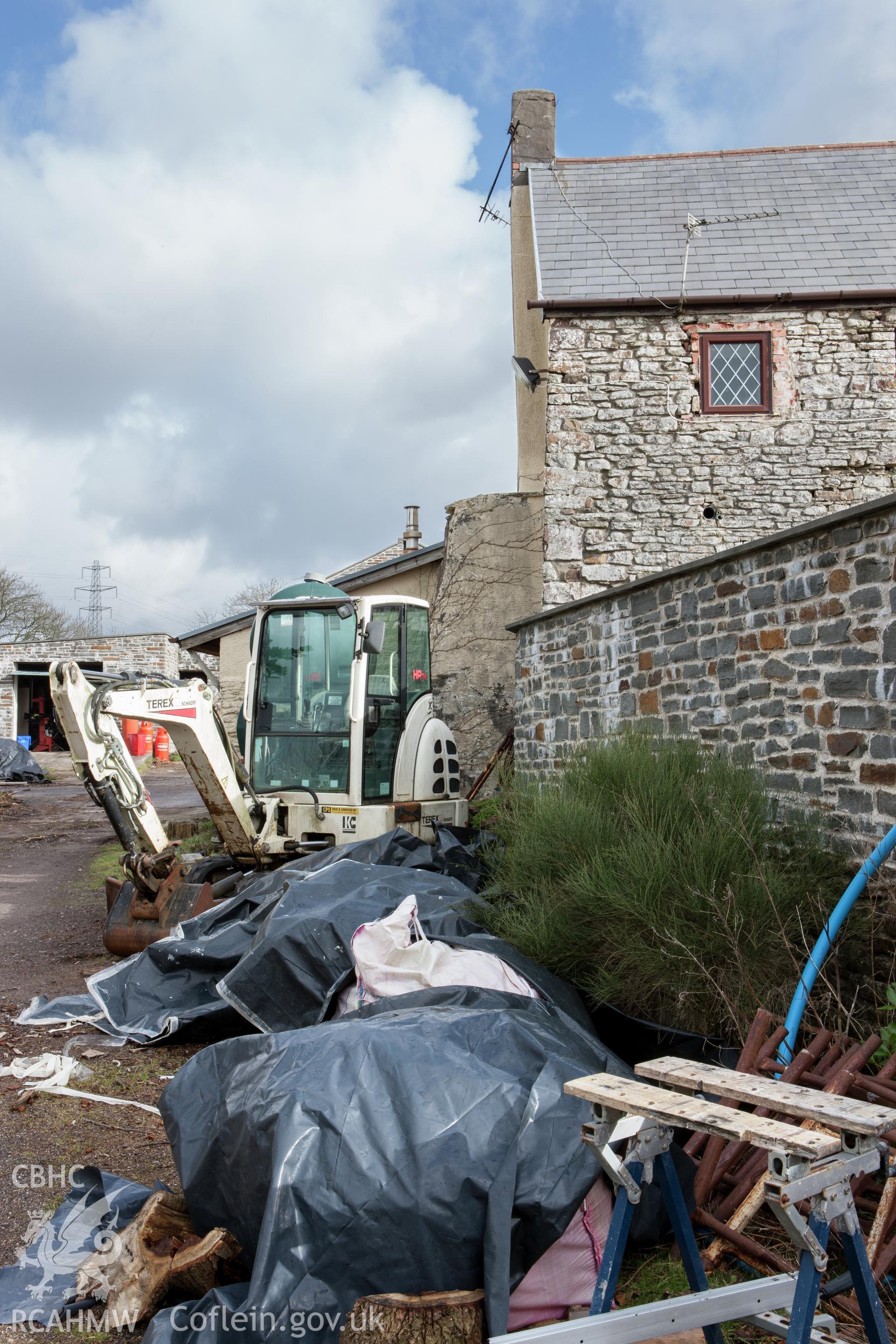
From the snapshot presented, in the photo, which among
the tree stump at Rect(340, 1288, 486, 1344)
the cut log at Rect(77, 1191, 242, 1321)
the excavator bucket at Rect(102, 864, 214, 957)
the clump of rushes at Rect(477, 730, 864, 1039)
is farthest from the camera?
the excavator bucket at Rect(102, 864, 214, 957)

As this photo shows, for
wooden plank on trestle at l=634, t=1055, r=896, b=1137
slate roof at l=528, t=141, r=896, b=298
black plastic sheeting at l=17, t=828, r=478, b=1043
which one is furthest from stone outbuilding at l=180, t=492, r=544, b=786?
wooden plank on trestle at l=634, t=1055, r=896, b=1137

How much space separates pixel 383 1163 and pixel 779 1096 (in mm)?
1092

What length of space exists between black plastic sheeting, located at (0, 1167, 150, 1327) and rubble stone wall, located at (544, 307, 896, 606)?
8235 mm

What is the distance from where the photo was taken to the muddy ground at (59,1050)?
379cm

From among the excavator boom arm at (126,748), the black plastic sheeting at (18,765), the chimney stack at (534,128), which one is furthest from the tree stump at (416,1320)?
the black plastic sheeting at (18,765)

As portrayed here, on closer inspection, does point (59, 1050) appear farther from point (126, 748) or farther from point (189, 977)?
point (126, 748)

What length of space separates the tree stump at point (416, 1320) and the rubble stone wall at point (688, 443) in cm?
879

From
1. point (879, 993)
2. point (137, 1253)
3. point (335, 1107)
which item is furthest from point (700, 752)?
point (137, 1253)

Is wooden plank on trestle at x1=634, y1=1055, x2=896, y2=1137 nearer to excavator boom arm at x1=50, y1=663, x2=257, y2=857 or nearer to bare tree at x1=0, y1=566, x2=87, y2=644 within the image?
excavator boom arm at x1=50, y1=663, x2=257, y2=857

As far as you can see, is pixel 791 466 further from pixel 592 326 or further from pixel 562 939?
pixel 562 939

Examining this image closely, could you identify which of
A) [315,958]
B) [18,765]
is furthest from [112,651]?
[315,958]

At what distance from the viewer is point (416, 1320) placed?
246 centimetres

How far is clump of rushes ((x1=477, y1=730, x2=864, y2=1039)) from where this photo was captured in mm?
4203

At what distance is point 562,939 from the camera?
4734mm
